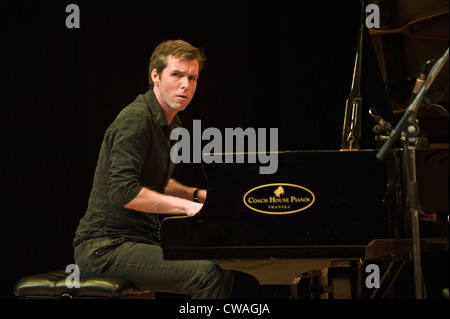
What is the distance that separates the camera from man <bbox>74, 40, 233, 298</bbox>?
2.34m

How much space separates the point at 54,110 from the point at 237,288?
1635mm

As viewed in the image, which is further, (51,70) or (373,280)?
(51,70)

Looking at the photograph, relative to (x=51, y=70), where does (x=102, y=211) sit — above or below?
below

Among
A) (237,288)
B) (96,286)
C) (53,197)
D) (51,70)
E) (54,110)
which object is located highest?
(51,70)

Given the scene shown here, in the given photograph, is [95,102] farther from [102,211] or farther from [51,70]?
[102,211]

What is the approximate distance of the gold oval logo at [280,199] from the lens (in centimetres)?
203

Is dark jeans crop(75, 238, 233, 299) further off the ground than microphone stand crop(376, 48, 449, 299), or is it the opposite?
microphone stand crop(376, 48, 449, 299)

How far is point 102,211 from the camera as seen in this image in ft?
8.49

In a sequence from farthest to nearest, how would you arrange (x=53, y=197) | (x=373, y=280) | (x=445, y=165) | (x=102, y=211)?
(x=53, y=197) < (x=373, y=280) < (x=102, y=211) < (x=445, y=165)

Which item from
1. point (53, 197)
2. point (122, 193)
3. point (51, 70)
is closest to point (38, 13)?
point (51, 70)

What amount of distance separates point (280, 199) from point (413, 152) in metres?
0.50

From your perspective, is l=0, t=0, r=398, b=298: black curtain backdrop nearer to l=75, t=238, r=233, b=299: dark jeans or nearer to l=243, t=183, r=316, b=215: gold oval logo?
l=75, t=238, r=233, b=299: dark jeans

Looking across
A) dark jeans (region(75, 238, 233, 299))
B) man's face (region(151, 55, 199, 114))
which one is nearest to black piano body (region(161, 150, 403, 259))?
dark jeans (region(75, 238, 233, 299))

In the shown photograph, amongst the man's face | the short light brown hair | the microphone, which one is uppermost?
the short light brown hair
